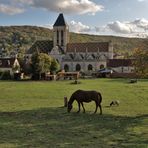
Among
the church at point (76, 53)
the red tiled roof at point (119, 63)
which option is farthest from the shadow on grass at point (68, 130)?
the church at point (76, 53)

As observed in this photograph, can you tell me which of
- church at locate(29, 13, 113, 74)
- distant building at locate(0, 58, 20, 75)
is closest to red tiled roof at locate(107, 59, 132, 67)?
church at locate(29, 13, 113, 74)

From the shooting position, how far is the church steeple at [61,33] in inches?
5831

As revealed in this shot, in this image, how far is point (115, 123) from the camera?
2198cm

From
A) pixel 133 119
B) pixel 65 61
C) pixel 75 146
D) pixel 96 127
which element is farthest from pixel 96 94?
pixel 65 61

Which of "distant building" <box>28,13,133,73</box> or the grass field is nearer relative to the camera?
the grass field

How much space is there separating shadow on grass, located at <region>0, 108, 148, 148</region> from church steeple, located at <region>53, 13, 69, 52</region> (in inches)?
4820

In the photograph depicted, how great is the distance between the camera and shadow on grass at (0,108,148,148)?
632 inches

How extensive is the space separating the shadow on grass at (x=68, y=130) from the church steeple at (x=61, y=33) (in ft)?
402

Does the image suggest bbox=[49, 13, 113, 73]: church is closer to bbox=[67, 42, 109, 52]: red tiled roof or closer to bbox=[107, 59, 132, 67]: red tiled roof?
bbox=[67, 42, 109, 52]: red tiled roof

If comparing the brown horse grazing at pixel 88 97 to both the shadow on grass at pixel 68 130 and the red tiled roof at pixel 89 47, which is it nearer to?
the shadow on grass at pixel 68 130

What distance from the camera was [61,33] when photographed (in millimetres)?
148375

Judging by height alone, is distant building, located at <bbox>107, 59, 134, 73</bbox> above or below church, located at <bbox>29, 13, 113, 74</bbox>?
below

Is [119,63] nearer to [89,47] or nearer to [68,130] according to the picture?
[89,47]

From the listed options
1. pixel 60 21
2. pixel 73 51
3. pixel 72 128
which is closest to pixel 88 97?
pixel 72 128
